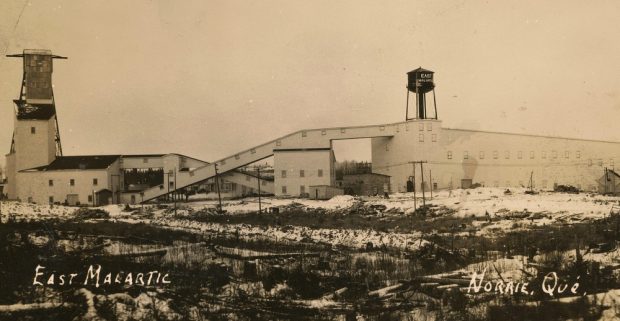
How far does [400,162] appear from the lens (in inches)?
1848

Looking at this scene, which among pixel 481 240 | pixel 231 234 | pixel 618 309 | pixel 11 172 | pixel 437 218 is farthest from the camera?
pixel 11 172

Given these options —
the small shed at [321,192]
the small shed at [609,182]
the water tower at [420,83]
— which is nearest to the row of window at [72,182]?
the small shed at [321,192]

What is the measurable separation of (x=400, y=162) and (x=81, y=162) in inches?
979

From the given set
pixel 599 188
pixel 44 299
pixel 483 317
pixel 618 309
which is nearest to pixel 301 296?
pixel 483 317

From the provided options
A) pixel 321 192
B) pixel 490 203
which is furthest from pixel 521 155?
pixel 490 203

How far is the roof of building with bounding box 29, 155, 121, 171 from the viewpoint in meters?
43.4

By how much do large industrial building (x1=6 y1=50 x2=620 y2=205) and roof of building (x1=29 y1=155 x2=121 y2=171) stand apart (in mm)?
77

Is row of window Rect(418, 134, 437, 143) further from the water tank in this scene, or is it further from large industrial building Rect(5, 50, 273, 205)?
large industrial building Rect(5, 50, 273, 205)

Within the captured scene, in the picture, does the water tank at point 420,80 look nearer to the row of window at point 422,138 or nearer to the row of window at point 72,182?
the row of window at point 422,138

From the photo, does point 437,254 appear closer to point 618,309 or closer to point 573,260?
point 573,260

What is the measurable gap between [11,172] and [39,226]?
23.2 meters

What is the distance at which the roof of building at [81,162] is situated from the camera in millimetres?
43356

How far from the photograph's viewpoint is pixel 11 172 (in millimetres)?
36438

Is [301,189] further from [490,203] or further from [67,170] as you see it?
[490,203]
